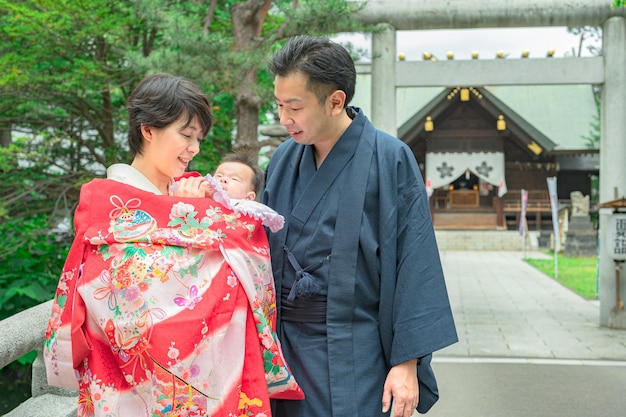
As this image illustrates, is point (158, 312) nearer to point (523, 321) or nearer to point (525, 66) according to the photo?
point (525, 66)

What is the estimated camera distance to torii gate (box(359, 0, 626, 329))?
7953 mm

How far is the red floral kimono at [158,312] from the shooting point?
5.73ft

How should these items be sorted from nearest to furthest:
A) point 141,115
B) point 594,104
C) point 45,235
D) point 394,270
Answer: point 141,115, point 394,270, point 45,235, point 594,104

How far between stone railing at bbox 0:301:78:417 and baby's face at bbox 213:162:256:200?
112 centimetres

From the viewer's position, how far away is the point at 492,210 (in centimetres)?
2475

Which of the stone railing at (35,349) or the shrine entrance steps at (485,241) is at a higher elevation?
the stone railing at (35,349)

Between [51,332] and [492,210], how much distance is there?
2391 centimetres

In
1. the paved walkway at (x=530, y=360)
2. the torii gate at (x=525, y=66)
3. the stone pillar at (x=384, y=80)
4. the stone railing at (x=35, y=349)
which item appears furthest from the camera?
the stone pillar at (x=384, y=80)

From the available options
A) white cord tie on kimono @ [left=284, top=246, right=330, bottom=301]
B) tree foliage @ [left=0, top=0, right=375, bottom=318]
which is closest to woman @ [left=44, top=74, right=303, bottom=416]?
white cord tie on kimono @ [left=284, top=246, right=330, bottom=301]

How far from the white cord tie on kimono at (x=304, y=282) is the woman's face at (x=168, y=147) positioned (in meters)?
0.43

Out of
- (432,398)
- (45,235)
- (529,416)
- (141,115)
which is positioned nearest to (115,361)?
(141,115)

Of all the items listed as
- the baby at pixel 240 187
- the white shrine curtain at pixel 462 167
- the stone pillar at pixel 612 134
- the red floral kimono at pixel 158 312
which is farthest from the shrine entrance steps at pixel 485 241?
the red floral kimono at pixel 158 312

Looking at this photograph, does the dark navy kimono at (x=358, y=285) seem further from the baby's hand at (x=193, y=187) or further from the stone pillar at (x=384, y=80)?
the stone pillar at (x=384, y=80)

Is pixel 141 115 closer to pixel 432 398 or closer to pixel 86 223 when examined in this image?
pixel 86 223
